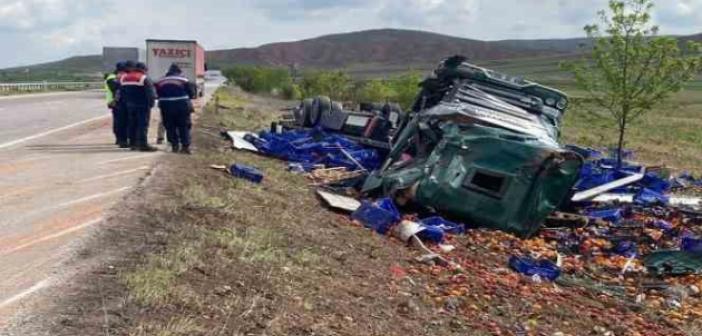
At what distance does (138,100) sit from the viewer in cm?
1336

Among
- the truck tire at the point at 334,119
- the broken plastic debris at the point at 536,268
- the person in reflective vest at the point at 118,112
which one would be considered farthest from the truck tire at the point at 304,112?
the broken plastic debris at the point at 536,268

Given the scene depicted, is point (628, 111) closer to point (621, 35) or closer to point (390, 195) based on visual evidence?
point (621, 35)

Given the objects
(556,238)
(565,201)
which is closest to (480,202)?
(556,238)

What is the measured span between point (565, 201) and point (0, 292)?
8635mm

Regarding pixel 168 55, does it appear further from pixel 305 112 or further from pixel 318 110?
pixel 318 110

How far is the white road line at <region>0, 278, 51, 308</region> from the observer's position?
4669 mm

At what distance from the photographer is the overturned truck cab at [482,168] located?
33.3 feet

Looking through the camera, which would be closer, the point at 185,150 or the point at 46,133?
the point at 185,150

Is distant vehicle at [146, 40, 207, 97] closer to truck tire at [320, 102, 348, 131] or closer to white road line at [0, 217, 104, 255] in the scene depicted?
truck tire at [320, 102, 348, 131]

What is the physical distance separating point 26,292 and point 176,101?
26.9 feet

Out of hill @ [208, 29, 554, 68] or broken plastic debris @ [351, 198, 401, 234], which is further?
hill @ [208, 29, 554, 68]

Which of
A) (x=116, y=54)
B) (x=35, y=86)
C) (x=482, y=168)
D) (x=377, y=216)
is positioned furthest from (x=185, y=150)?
(x=35, y=86)

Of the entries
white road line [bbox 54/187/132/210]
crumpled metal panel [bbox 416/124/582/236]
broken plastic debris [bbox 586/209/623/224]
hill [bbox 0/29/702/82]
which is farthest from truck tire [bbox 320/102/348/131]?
hill [bbox 0/29/702/82]

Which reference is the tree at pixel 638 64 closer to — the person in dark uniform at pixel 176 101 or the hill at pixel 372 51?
the person in dark uniform at pixel 176 101
